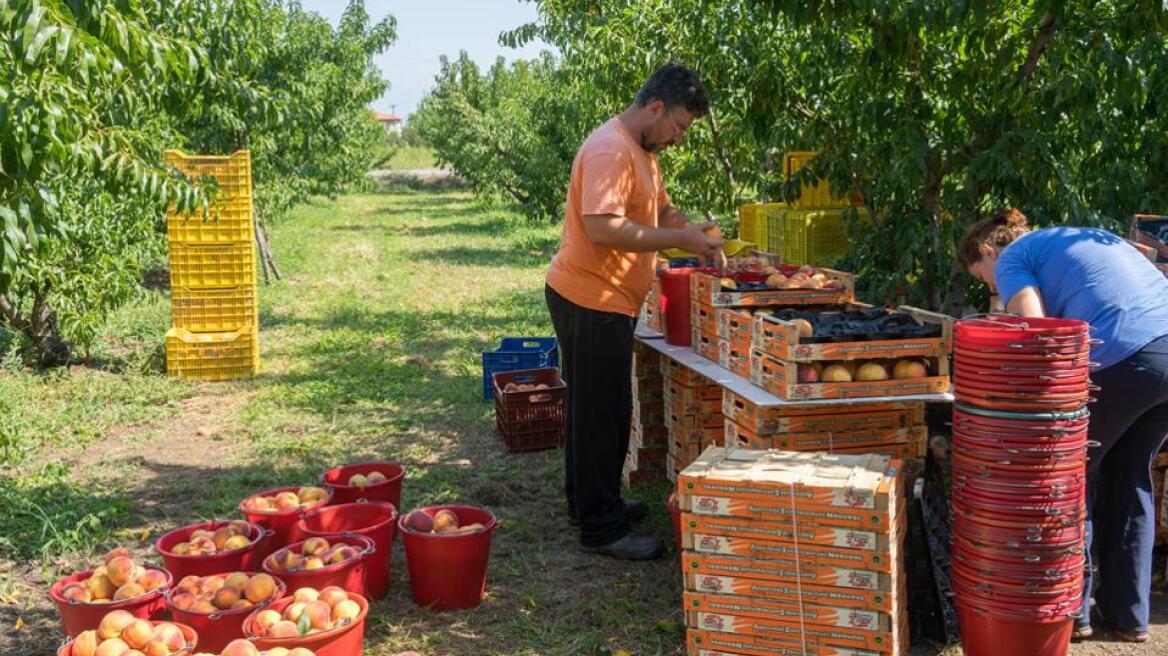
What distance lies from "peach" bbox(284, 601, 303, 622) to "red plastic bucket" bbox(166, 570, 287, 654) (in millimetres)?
136

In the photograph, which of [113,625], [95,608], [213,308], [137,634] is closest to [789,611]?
[137,634]

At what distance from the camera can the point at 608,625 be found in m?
4.75

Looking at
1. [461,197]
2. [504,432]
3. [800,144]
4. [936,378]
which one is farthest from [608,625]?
[461,197]

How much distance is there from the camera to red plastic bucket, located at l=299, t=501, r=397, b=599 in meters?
4.96

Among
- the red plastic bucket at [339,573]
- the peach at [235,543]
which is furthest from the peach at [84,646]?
the peach at [235,543]

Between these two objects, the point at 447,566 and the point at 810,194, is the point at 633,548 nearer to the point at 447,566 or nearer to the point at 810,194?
the point at 447,566

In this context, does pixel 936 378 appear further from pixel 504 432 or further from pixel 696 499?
pixel 504 432

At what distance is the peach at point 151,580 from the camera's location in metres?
4.27

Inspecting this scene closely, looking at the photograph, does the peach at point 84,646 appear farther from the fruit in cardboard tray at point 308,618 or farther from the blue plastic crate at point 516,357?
the blue plastic crate at point 516,357

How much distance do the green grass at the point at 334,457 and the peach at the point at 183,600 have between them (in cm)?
84

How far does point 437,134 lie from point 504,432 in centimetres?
3439

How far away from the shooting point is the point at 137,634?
3.54 meters

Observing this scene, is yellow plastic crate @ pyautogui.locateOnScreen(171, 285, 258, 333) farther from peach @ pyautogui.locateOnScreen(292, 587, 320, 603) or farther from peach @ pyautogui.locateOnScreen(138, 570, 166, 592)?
peach @ pyautogui.locateOnScreen(292, 587, 320, 603)

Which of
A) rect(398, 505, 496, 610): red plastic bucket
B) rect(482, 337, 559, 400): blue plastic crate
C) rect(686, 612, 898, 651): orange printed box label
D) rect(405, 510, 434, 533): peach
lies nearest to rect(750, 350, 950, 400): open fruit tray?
rect(686, 612, 898, 651): orange printed box label
